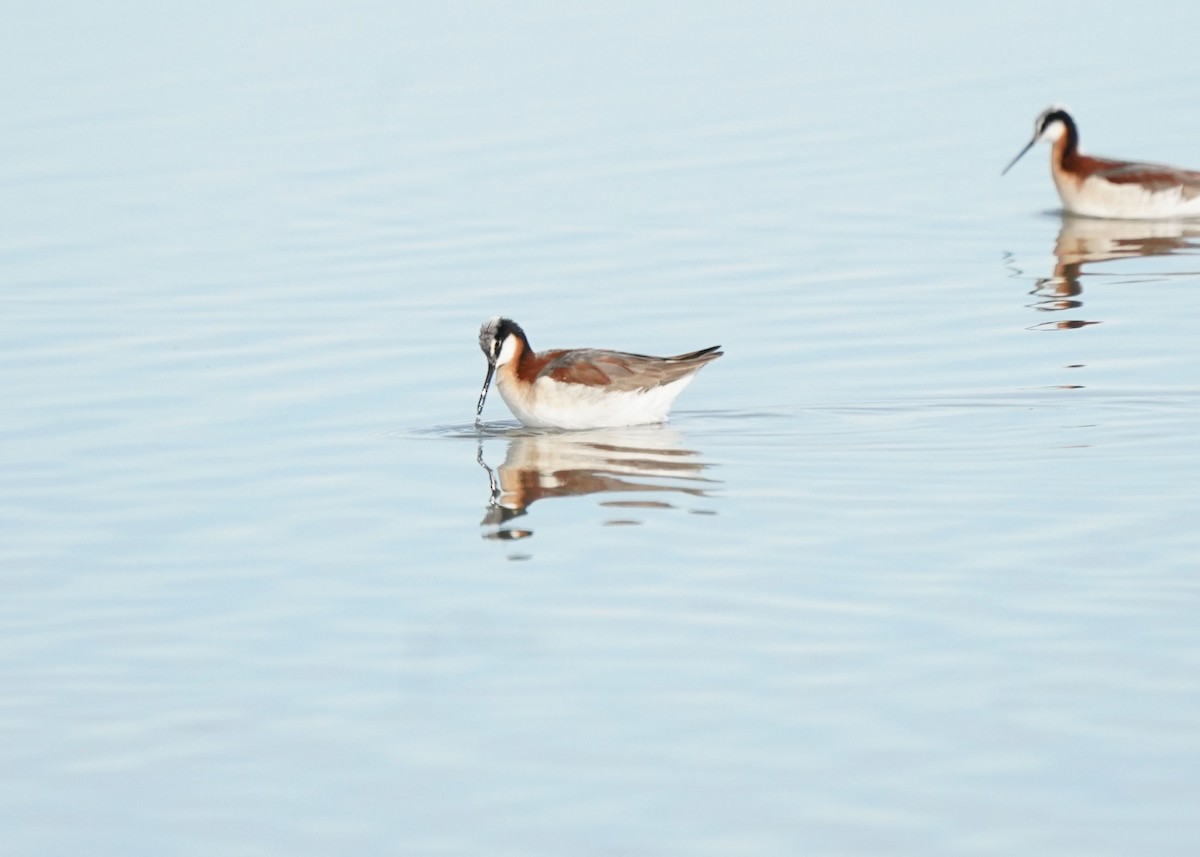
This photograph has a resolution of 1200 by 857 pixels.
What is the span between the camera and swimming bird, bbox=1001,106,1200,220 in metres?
24.5

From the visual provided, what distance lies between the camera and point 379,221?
23.9 metres

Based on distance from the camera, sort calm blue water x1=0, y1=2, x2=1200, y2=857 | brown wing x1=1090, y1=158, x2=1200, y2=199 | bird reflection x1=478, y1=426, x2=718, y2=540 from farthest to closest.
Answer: brown wing x1=1090, y1=158, x2=1200, y2=199
bird reflection x1=478, y1=426, x2=718, y2=540
calm blue water x1=0, y1=2, x2=1200, y2=857

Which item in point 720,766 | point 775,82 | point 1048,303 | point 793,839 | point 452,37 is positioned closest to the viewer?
point 793,839

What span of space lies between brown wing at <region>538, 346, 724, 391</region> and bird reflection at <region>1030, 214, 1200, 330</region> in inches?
174

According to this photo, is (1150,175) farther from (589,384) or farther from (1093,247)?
(589,384)

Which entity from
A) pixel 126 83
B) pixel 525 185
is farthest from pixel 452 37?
pixel 525 185

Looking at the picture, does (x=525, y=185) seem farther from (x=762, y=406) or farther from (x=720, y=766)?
(x=720, y=766)

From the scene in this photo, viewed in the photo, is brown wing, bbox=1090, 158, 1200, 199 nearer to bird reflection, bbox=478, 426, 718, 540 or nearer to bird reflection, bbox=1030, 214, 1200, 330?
bird reflection, bbox=1030, 214, 1200, 330

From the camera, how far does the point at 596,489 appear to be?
14.0 metres

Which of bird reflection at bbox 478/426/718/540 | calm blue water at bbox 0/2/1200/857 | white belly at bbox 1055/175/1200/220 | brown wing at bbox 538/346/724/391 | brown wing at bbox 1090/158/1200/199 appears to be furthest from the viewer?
white belly at bbox 1055/175/1200/220

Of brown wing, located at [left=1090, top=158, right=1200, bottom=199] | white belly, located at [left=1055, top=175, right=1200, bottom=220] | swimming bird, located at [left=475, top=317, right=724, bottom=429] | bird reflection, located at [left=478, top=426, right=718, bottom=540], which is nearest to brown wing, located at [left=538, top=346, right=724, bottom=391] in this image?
swimming bird, located at [left=475, top=317, right=724, bottom=429]

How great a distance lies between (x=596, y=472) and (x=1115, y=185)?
1248cm

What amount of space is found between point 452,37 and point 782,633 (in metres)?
Result: 27.9

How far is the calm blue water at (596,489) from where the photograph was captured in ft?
28.8
